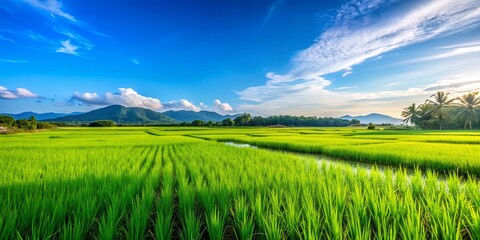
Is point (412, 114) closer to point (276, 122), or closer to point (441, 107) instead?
point (441, 107)

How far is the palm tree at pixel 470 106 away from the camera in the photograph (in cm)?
4331

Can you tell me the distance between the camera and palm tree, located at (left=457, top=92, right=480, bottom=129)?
4331cm

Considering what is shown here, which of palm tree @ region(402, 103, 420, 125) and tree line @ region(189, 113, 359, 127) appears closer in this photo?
palm tree @ region(402, 103, 420, 125)

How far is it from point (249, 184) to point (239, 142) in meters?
18.5

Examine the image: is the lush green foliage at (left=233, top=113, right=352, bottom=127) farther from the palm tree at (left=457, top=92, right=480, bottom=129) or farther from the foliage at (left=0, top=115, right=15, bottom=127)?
the foliage at (left=0, top=115, right=15, bottom=127)

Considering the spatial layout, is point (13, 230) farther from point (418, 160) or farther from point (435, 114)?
point (435, 114)

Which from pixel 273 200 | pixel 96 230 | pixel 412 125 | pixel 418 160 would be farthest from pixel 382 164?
pixel 412 125

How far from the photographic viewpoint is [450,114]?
4703 centimetres

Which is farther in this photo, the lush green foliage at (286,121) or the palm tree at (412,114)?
the lush green foliage at (286,121)

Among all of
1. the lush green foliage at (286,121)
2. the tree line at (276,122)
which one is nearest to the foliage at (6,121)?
the tree line at (276,122)

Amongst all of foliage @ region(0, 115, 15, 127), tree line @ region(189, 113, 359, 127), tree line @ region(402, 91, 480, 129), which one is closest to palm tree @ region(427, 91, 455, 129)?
tree line @ region(402, 91, 480, 129)

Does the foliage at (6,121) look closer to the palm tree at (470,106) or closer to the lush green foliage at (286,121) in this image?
the lush green foliage at (286,121)

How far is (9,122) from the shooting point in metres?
46.8

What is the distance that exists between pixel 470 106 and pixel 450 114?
3.49 metres
